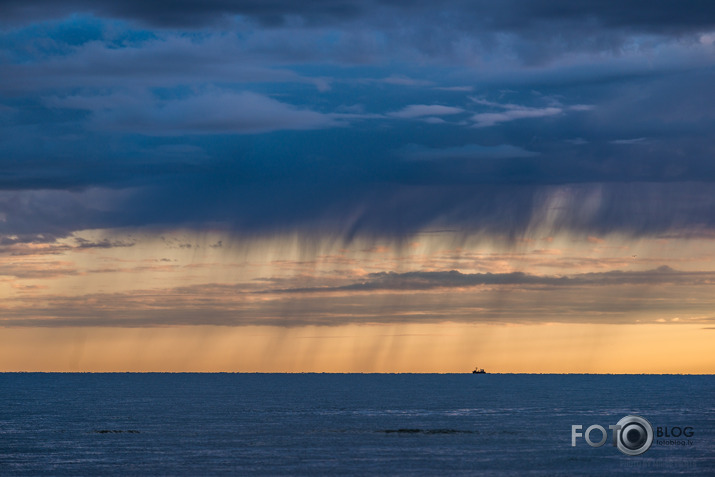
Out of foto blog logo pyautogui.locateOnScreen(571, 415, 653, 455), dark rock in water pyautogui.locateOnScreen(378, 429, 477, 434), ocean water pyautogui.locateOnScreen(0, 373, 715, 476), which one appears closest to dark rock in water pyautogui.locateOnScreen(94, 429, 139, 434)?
ocean water pyautogui.locateOnScreen(0, 373, 715, 476)

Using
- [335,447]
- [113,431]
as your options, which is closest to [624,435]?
[335,447]

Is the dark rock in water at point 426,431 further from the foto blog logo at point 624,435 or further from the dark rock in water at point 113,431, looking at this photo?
the dark rock in water at point 113,431

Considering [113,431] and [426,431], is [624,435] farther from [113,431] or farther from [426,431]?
[113,431]

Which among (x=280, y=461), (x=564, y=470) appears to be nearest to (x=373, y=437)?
(x=280, y=461)

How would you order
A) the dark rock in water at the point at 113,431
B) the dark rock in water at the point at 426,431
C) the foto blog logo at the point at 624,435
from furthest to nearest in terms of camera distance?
the dark rock in water at the point at 113,431 → the dark rock in water at the point at 426,431 → the foto blog logo at the point at 624,435

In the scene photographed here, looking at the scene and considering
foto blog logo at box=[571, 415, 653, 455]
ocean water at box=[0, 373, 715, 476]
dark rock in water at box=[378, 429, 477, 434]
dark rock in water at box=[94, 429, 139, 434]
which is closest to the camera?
ocean water at box=[0, 373, 715, 476]

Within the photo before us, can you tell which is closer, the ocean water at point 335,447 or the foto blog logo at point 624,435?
the ocean water at point 335,447

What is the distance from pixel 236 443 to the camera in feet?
449

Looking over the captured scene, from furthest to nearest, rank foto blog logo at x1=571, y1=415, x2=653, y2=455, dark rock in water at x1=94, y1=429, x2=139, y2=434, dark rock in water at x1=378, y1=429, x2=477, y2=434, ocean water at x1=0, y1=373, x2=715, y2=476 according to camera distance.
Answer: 1. dark rock in water at x1=94, y1=429, x2=139, y2=434
2. dark rock in water at x1=378, y1=429, x2=477, y2=434
3. foto blog logo at x1=571, y1=415, x2=653, y2=455
4. ocean water at x1=0, y1=373, x2=715, y2=476

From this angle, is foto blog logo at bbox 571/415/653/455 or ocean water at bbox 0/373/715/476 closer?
ocean water at bbox 0/373/715/476

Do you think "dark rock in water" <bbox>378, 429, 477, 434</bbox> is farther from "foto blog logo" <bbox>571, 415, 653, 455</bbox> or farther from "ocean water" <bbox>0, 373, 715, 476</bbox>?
→ "foto blog logo" <bbox>571, 415, 653, 455</bbox>

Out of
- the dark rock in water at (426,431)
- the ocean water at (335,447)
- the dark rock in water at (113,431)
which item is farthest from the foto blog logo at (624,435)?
the dark rock in water at (113,431)

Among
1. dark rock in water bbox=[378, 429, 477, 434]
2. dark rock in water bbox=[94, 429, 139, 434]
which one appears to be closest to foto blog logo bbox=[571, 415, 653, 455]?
dark rock in water bbox=[378, 429, 477, 434]

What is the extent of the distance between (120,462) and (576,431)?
78677mm
